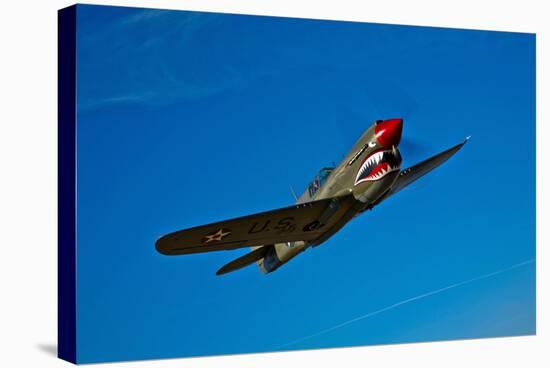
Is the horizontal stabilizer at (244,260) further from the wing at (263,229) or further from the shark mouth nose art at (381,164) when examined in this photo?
the shark mouth nose art at (381,164)

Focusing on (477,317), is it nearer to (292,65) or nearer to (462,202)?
(462,202)

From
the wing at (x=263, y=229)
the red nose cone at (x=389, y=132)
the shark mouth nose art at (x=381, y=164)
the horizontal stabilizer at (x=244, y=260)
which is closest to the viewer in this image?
the wing at (x=263, y=229)

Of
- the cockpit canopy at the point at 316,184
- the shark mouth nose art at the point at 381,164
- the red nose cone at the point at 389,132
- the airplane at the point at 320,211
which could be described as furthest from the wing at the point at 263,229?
the red nose cone at the point at 389,132

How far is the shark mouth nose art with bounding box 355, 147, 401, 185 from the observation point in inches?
683

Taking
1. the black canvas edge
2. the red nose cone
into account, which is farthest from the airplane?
the black canvas edge

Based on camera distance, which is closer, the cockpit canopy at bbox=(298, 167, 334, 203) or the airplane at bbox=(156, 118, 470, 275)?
the airplane at bbox=(156, 118, 470, 275)

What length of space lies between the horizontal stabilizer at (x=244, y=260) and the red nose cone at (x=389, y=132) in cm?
380

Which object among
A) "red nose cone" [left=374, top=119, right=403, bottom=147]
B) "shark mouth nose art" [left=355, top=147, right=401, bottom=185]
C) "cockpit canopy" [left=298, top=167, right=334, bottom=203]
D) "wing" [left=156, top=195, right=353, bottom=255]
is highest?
"cockpit canopy" [left=298, top=167, right=334, bottom=203]

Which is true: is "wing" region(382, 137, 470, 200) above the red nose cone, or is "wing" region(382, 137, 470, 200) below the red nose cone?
above

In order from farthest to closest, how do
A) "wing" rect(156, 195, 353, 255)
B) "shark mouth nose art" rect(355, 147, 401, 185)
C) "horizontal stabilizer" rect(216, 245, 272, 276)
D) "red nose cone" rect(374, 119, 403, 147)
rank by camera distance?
"horizontal stabilizer" rect(216, 245, 272, 276) < "shark mouth nose art" rect(355, 147, 401, 185) < "red nose cone" rect(374, 119, 403, 147) < "wing" rect(156, 195, 353, 255)

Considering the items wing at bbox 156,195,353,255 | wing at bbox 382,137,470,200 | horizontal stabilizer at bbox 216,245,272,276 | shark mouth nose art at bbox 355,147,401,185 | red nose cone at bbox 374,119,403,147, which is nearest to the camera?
wing at bbox 156,195,353,255

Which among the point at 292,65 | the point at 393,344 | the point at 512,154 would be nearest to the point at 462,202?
the point at 512,154

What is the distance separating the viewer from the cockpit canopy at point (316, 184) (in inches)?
742

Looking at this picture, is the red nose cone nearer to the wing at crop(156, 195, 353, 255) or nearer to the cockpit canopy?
the wing at crop(156, 195, 353, 255)
